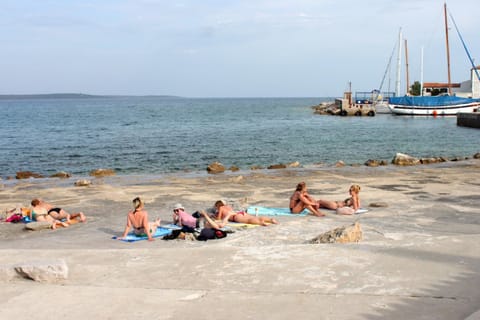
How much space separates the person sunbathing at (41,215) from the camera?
13.3 meters

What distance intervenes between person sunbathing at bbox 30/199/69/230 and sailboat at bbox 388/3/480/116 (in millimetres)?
67955

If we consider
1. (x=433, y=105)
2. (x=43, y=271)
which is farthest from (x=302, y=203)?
(x=433, y=105)

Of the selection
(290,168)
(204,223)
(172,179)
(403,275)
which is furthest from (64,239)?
(290,168)

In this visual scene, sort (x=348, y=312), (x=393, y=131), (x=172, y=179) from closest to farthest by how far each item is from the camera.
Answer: (x=348, y=312) < (x=172, y=179) < (x=393, y=131)

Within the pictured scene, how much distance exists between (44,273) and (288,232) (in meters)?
5.05

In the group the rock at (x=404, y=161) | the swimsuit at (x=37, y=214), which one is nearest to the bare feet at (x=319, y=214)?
the swimsuit at (x=37, y=214)

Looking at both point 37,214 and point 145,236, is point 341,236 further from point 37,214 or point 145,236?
point 37,214

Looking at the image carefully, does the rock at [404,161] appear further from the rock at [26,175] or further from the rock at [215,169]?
the rock at [26,175]

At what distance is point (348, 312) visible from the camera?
6348 mm

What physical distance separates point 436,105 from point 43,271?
250 feet

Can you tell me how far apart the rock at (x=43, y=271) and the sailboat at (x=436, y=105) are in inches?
2835

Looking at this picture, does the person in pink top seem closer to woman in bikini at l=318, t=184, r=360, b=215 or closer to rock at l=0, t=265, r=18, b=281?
woman in bikini at l=318, t=184, r=360, b=215

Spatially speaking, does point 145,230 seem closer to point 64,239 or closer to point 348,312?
point 64,239

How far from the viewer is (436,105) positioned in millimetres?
77312
